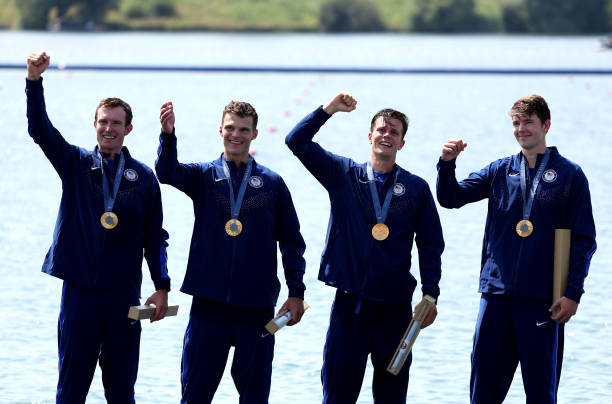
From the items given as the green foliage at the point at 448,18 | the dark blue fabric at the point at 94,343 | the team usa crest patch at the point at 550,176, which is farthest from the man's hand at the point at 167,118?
the green foliage at the point at 448,18

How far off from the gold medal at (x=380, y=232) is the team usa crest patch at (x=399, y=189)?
17 cm

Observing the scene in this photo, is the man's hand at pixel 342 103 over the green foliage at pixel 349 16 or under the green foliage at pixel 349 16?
under

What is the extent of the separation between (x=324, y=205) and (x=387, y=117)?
1052 centimetres

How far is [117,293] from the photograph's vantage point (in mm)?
5773

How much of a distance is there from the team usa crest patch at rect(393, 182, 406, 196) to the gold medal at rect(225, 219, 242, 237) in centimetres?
75

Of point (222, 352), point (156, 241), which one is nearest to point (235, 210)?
point (156, 241)

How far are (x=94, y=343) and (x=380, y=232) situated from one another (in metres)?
1.44

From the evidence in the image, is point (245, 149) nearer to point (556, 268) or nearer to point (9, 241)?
point (556, 268)

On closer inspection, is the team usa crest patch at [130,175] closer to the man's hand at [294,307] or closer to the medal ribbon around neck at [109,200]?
the medal ribbon around neck at [109,200]

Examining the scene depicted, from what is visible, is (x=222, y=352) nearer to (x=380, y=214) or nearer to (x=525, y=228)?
(x=380, y=214)

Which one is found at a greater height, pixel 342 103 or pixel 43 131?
pixel 342 103

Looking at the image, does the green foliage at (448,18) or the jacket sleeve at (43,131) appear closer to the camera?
the jacket sleeve at (43,131)

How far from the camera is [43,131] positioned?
5699mm

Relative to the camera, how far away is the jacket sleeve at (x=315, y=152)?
5801 mm
